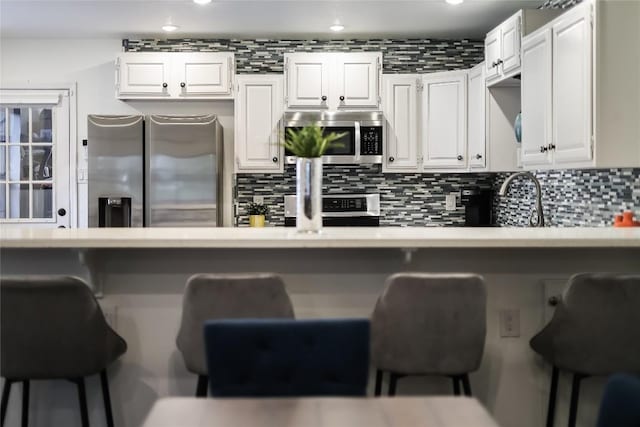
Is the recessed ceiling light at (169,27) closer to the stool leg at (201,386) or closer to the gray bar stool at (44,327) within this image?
the gray bar stool at (44,327)

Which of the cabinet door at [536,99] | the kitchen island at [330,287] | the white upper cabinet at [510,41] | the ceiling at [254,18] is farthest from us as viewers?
the ceiling at [254,18]

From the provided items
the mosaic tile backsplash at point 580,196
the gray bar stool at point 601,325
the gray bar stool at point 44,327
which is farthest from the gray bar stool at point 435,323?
the mosaic tile backsplash at point 580,196

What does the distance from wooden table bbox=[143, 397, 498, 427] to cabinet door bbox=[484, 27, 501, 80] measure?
3302mm

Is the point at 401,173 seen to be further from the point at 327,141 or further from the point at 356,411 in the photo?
the point at 356,411

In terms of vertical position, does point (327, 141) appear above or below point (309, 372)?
above

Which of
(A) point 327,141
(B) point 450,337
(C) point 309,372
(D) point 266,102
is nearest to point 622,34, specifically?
(A) point 327,141

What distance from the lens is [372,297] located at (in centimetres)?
253

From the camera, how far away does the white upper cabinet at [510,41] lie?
12.5 ft

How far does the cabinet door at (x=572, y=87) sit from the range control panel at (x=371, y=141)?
1.86m

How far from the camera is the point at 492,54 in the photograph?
4.35m

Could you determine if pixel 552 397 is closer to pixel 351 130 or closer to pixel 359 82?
pixel 351 130

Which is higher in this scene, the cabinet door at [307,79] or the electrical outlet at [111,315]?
the cabinet door at [307,79]

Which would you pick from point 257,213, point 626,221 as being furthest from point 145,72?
point 626,221

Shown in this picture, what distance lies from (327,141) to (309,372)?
3.53ft
